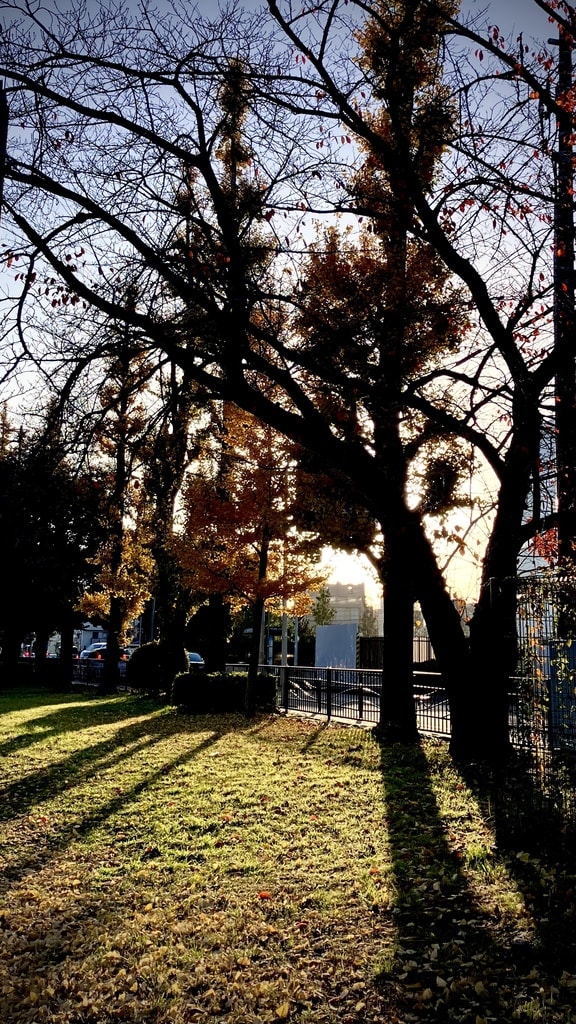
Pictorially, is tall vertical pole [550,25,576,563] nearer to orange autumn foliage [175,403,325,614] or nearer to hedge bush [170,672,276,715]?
orange autumn foliage [175,403,325,614]

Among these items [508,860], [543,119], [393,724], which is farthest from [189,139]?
[393,724]

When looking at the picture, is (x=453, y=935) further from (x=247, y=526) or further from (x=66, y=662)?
(x=66, y=662)

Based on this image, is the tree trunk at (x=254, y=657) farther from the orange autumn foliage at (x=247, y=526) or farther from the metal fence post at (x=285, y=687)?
the metal fence post at (x=285, y=687)

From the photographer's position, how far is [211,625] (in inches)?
991

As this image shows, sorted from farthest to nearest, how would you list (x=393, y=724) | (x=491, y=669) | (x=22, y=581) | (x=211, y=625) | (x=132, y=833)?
(x=22, y=581) → (x=211, y=625) → (x=393, y=724) → (x=491, y=669) → (x=132, y=833)

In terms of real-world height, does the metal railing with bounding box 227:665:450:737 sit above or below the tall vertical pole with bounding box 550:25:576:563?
below

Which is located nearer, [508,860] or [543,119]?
[508,860]

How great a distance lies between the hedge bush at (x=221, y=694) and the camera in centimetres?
1950

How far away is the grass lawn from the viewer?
402cm

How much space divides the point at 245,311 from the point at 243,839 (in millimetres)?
5487

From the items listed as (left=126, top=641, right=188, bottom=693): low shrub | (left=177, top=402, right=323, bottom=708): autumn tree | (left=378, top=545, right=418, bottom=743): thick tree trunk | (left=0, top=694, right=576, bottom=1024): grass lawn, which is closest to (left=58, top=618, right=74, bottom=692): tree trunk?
(left=126, top=641, right=188, bottom=693): low shrub

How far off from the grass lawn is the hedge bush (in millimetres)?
8660

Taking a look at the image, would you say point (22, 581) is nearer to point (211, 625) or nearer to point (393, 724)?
point (211, 625)

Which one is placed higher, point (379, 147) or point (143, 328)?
point (379, 147)
